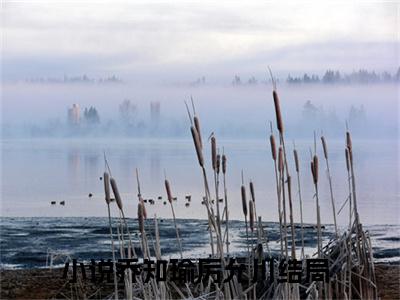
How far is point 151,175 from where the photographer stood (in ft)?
10.5

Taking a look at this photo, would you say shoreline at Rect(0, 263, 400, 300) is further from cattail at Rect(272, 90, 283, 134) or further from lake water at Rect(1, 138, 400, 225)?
cattail at Rect(272, 90, 283, 134)

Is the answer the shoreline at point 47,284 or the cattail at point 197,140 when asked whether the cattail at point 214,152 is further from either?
the shoreline at point 47,284

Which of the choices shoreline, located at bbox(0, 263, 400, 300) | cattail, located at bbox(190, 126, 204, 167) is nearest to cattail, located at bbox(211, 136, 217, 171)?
cattail, located at bbox(190, 126, 204, 167)

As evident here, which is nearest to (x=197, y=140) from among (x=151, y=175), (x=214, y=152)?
(x=214, y=152)

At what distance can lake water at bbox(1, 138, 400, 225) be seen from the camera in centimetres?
309

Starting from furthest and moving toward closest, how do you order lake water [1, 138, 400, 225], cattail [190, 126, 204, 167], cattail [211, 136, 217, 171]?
lake water [1, 138, 400, 225] < cattail [211, 136, 217, 171] < cattail [190, 126, 204, 167]

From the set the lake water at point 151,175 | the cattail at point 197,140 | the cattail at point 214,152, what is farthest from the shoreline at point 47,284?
the cattail at point 197,140

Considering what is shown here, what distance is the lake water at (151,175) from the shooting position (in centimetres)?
309

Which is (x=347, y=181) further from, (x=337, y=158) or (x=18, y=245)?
(x=18, y=245)

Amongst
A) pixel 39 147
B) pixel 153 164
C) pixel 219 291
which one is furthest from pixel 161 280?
pixel 39 147

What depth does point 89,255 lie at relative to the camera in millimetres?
3318

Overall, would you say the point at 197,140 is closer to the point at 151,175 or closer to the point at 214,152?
the point at 214,152

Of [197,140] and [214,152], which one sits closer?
[197,140]

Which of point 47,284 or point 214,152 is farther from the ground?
point 214,152
